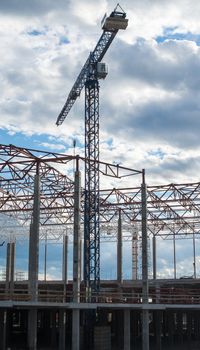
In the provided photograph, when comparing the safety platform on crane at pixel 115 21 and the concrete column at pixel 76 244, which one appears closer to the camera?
the concrete column at pixel 76 244

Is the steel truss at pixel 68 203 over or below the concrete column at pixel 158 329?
over

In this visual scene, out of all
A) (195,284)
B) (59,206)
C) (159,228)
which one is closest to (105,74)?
(59,206)

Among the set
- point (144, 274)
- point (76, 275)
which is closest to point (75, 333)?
point (76, 275)

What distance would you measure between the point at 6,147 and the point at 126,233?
3131 centimetres

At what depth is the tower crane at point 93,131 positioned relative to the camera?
→ 4775cm

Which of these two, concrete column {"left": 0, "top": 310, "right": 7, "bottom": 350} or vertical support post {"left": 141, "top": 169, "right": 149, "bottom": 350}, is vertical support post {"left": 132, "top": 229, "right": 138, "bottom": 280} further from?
concrete column {"left": 0, "top": 310, "right": 7, "bottom": 350}

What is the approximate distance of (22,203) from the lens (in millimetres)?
55438

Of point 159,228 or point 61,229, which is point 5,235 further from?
point 159,228

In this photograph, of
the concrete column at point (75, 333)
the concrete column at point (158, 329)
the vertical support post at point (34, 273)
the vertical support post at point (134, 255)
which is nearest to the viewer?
the vertical support post at point (34, 273)

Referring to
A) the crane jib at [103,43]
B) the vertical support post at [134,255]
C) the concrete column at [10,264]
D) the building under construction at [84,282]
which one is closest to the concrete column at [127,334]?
the building under construction at [84,282]

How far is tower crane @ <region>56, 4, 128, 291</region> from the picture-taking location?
47.8 metres

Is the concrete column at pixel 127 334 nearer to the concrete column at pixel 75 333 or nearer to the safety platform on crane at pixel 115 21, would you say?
the concrete column at pixel 75 333

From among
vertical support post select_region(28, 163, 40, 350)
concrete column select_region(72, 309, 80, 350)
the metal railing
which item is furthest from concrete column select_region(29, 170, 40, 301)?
concrete column select_region(72, 309, 80, 350)

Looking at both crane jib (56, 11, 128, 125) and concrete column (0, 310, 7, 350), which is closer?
concrete column (0, 310, 7, 350)
